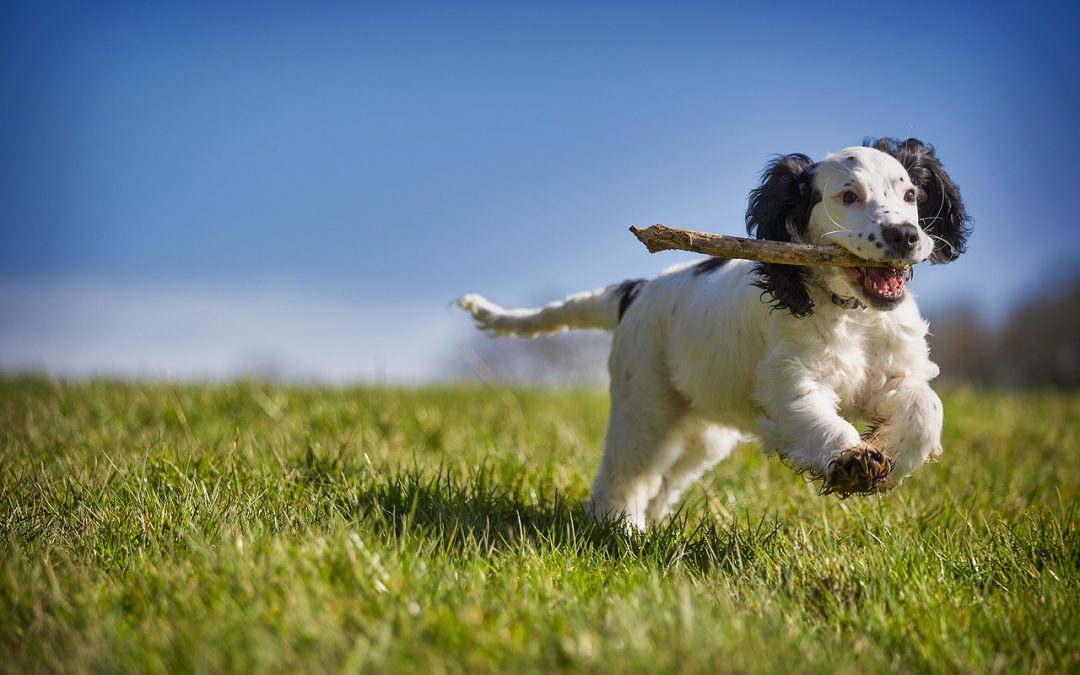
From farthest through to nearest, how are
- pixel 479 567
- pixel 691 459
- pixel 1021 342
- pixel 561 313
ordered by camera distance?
pixel 1021 342
pixel 561 313
pixel 691 459
pixel 479 567

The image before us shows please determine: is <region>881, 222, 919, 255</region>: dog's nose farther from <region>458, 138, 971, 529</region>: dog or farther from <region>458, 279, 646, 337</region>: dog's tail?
<region>458, 279, 646, 337</region>: dog's tail

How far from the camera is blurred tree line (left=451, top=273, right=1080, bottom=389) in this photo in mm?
23875

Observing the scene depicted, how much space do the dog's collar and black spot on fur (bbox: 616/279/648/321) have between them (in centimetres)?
130

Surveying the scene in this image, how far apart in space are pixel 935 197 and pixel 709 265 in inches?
43.4

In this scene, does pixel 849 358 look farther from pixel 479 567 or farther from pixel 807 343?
pixel 479 567

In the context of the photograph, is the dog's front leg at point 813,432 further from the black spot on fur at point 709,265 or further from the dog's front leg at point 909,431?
the black spot on fur at point 709,265

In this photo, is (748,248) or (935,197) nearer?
(748,248)

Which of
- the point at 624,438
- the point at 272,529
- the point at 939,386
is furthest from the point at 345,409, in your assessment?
the point at 939,386

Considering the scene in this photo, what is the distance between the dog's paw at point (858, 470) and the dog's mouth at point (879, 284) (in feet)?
2.03

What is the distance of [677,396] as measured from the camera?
464 centimetres

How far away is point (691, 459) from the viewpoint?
16.3ft

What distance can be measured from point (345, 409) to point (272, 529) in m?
2.95

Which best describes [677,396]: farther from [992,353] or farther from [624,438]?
[992,353]

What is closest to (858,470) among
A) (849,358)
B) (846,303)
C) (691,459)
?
(849,358)
